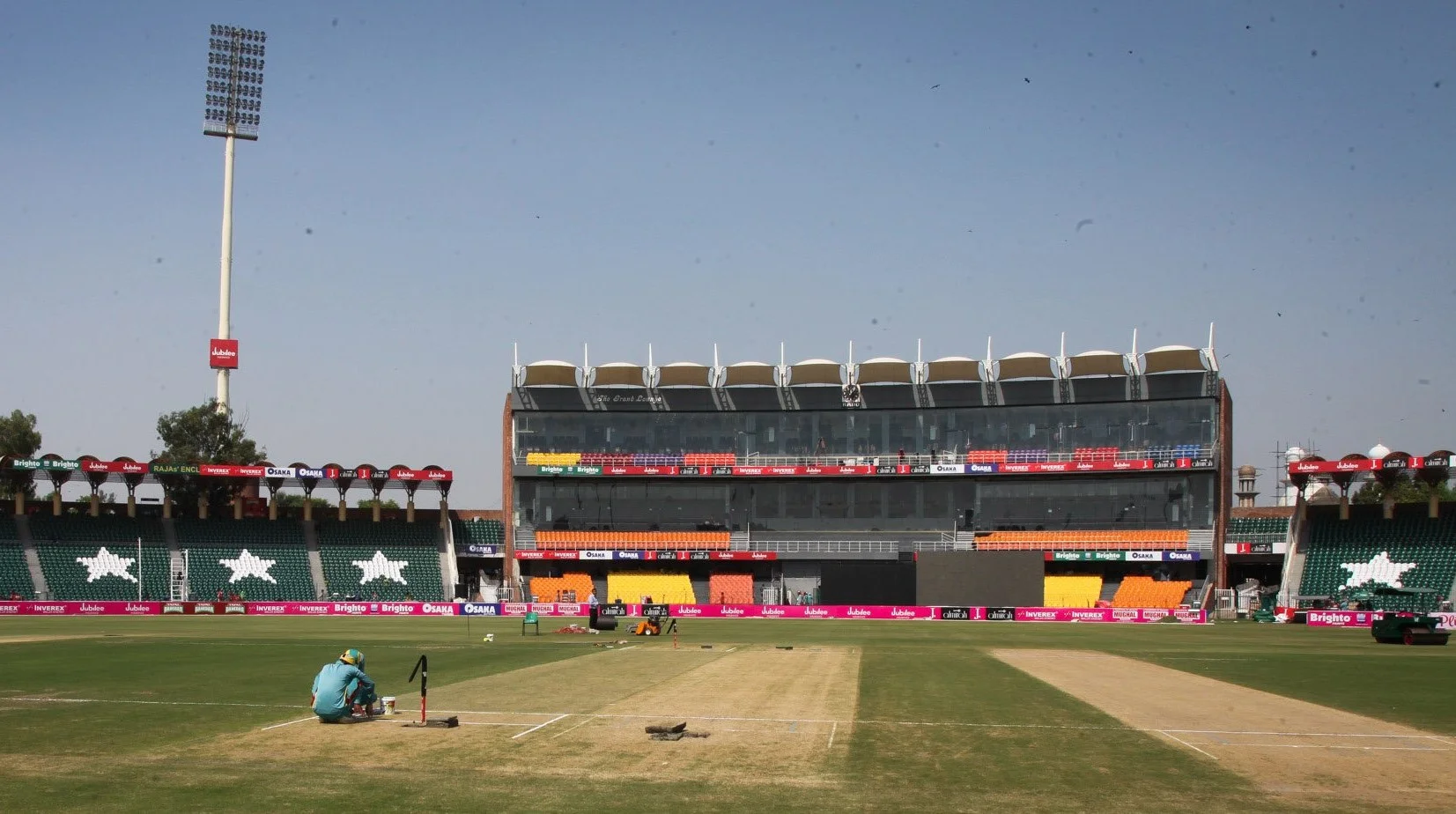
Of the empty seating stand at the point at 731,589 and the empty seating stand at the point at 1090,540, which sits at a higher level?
the empty seating stand at the point at 1090,540

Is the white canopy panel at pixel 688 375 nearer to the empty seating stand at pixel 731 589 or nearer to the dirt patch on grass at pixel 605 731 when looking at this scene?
the empty seating stand at pixel 731 589

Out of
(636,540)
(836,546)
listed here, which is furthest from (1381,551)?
(636,540)

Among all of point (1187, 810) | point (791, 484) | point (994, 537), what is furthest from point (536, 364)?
point (1187, 810)

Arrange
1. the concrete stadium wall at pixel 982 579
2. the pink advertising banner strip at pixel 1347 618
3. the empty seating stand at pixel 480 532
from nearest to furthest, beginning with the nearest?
the pink advertising banner strip at pixel 1347 618 < the concrete stadium wall at pixel 982 579 < the empty seating stand at pixel 480 532

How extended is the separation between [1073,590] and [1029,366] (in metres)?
19.4

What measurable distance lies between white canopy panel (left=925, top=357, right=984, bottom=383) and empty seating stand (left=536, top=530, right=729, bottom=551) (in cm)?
2262

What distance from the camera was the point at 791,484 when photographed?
107125 millimetres

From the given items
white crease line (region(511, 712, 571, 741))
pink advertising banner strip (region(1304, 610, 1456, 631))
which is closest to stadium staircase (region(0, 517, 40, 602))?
white crease line (region(511, 712, 571, 741))

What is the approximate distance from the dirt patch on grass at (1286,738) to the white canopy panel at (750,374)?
75748mm

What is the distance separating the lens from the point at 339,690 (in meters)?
21.8

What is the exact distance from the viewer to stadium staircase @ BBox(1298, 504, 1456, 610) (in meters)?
84.1

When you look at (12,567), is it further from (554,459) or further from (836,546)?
(836,546)

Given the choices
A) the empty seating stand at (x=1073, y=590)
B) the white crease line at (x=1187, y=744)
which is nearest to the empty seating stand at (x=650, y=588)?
the empty seating stand at (x=1073, y=590)

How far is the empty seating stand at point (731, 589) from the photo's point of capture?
332 feet
